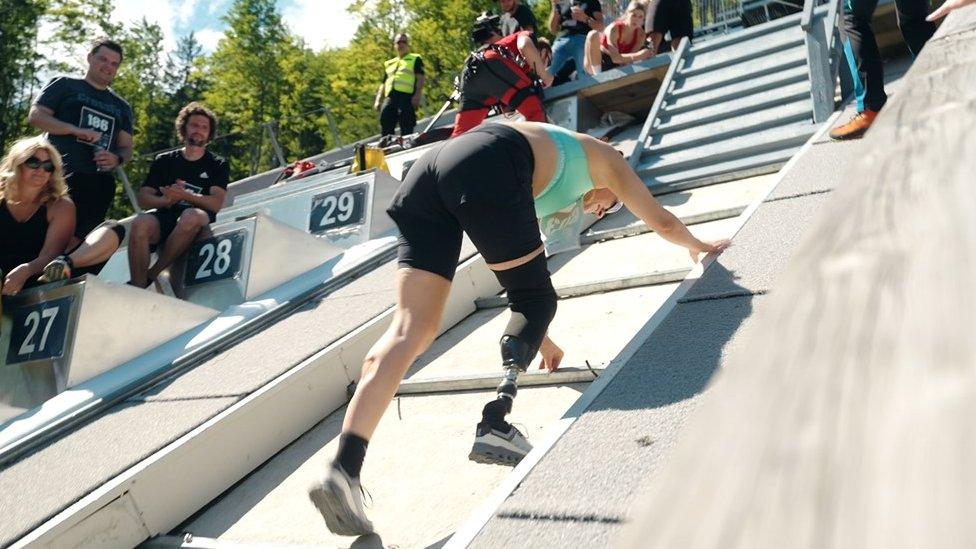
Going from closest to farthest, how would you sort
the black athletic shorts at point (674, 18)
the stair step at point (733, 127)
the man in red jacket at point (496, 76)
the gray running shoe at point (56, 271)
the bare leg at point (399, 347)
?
the bare leg at point (399, 347)
the gray running shoe at point (56, 271)
the stair step at point (733, 127)
the man in red jacket at point (496, 76)
the black athletic shorts at point (674, 18)

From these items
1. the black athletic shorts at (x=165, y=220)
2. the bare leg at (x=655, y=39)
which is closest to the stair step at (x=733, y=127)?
the bare leg at (x=655, y=39)

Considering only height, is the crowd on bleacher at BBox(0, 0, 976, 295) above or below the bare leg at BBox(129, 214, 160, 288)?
above

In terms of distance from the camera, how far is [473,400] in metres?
3.60

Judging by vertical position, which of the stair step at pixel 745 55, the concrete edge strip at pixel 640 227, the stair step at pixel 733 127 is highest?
the stair step at pixel 745 55

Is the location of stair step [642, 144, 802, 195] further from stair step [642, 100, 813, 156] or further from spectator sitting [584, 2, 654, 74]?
spectator sitting [584, 2, 654, 74]

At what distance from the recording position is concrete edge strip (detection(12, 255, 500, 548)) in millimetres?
2949

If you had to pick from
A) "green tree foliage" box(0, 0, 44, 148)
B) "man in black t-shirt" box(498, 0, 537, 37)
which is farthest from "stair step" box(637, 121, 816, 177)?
"green tree foliage" box(0, 0, 44, 148)

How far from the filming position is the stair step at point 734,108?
664 centimetres

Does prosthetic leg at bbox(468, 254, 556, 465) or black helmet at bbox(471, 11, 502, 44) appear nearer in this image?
prosthetic leg at bbox(468, 254, 556, 465)

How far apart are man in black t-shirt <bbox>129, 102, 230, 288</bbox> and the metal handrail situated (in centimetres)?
315

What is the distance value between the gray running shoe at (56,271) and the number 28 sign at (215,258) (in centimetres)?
103

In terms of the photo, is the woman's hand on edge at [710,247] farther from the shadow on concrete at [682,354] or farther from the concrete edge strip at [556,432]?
the shadow on concrete at [682,354]

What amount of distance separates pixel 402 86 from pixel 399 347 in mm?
9164

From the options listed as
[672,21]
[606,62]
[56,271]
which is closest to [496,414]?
[56,271]
